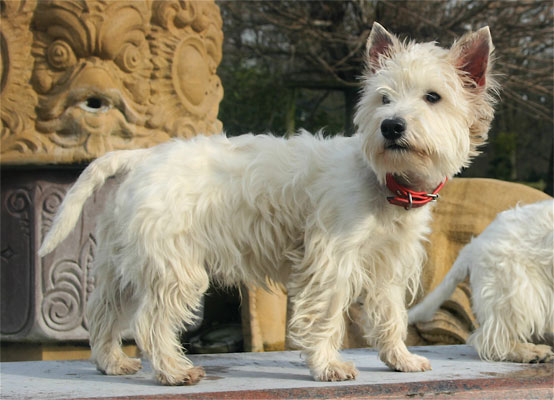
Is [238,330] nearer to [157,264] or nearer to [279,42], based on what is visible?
[157,264]

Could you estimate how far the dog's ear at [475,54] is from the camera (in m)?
3.77

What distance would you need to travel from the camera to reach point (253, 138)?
13.8 feet

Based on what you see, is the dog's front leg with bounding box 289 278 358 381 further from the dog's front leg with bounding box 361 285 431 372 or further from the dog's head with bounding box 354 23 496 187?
the dog's head with bounding box 354 23 496 187

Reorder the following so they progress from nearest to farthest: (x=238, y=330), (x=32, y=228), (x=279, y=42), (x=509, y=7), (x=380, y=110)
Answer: (x=380, y=110)
(x=32, y=228)
(x=238, y=330)
(x=509, y=7)
(x=279, y=42)

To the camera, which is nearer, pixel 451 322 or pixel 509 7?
pixel 451 322

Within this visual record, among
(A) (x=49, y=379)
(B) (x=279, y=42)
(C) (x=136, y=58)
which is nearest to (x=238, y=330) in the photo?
(C) (x=136, y=58)

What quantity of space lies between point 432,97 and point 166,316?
6.00 ft

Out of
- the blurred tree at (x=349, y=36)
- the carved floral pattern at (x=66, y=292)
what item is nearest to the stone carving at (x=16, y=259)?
the carved floral pattern at (x=66, y=292)

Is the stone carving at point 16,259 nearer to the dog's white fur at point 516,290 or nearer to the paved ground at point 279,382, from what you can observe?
the paved ground at point 279,382

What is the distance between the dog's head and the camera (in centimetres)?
348

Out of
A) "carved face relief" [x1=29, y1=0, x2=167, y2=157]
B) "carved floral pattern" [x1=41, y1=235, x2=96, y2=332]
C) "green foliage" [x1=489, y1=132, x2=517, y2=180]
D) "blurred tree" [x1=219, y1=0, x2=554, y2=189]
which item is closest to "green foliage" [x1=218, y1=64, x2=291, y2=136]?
"blurred tree" [x1=219, y1=0, x2=554, y2=189]

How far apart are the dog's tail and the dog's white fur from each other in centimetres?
248

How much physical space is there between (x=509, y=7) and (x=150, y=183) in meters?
10.6

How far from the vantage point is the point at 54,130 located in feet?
20.4
